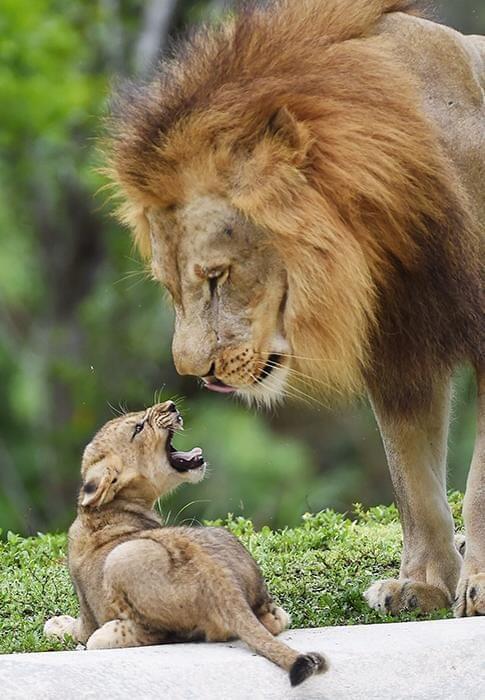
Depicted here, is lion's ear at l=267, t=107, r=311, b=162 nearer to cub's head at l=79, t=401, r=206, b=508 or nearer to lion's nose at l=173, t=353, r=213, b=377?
lion's nose at l=173, t=353, r=213, b=377

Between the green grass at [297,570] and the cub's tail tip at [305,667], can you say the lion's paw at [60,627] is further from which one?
the cub's tail tip at [305,667]

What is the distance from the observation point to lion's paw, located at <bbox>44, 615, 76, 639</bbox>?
4.84 m

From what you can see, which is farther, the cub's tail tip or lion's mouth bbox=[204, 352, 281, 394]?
lion's mouth bbox=[204, 352, 281, 394]

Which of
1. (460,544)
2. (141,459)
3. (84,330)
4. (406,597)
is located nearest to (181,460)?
(141,459)

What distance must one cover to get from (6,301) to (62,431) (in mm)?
2826

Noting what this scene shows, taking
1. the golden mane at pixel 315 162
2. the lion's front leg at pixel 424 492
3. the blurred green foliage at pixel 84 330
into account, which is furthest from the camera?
the blurred green foliage at pixel 84 330

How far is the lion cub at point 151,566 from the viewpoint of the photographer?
4195mm

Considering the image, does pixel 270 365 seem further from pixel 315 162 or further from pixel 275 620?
pixel 275 620

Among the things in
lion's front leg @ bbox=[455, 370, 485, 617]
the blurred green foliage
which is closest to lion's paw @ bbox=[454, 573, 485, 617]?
lion's front leg @ bbox=[455, 370, 485, 617]

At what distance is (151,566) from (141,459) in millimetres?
626

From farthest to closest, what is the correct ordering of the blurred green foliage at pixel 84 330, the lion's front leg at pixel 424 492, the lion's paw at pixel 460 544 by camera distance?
the blurred green foliage at pixel 84 330
the lion's paw at pixel 460 544
the lion's front leg at pixel 424 492

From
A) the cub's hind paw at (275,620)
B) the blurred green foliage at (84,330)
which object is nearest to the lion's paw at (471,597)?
the cub's hind paw at (275,620)

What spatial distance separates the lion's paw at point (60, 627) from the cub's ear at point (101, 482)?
1.35 feet

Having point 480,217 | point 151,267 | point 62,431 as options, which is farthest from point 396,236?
point 62,431
